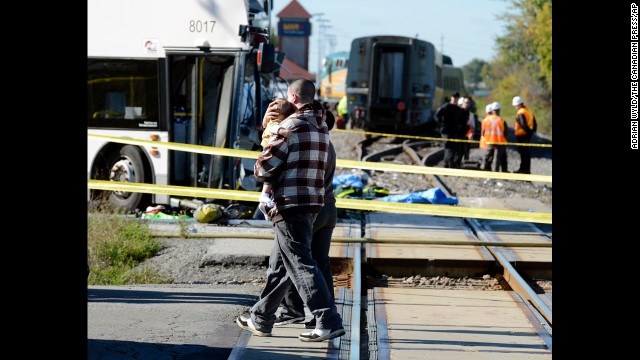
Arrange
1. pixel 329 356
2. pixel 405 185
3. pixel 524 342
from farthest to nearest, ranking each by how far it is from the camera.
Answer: pixel 405 185 < pixel 524 342 < pixel 329 356

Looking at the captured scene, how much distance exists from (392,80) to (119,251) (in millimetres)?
23972

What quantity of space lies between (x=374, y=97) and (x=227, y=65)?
67.6 feet

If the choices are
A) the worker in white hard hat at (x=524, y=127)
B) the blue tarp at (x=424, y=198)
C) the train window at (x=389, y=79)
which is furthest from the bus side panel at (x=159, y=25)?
the train window at (x=389, y=79)

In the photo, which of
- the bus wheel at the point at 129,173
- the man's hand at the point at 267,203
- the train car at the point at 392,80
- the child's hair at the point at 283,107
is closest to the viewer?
the man's hand at the point at 267,203

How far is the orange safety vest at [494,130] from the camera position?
20.4 metres

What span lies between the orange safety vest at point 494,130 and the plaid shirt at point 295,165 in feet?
46.1

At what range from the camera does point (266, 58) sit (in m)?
13.1

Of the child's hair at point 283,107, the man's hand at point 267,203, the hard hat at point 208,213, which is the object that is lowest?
the hard hat at point 208,213

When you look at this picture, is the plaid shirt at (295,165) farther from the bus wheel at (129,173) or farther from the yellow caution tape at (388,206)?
the bus wheel at (129,173)

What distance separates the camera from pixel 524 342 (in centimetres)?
733
